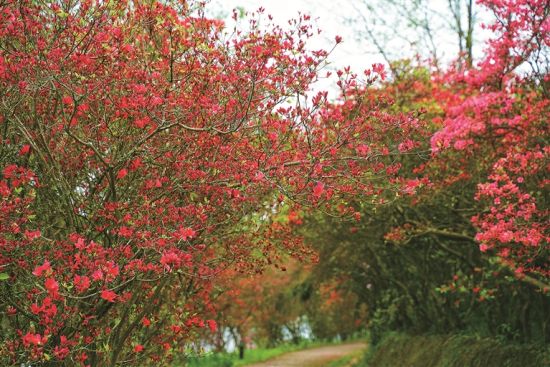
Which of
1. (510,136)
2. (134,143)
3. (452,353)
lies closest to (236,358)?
(452,353)

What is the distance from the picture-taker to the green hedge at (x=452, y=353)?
36.9ft

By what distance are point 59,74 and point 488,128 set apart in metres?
7.07

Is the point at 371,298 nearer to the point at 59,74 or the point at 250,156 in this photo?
the point at 250,156

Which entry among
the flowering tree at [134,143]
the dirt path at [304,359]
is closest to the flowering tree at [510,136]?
the flowering tree at [134,143]

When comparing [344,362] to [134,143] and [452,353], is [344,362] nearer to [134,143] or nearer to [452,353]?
[452,353]

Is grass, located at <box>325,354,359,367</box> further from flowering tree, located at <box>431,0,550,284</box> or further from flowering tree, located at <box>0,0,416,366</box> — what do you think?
flowering tree, located at <box>0,0,416,366</box>

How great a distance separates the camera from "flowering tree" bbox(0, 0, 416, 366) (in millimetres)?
5504

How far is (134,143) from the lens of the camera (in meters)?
5.88

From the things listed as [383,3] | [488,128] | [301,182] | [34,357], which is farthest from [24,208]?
[383,3]

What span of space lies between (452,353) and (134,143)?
972 cm


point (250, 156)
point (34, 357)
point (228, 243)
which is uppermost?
point (250, 156)

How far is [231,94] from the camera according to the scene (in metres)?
6.15

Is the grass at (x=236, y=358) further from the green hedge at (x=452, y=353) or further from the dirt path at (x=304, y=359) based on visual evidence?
the green hedge at (x=452, y=353)

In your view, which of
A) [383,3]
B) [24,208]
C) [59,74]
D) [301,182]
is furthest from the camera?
[383,3]
